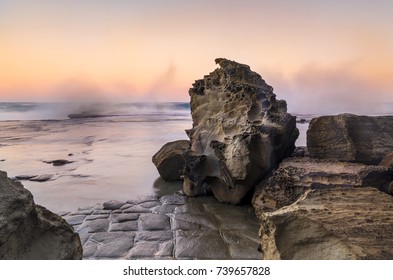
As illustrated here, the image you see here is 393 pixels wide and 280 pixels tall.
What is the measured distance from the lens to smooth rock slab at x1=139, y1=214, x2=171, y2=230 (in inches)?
104

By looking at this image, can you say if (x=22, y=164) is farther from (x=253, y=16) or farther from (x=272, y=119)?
(x=253, y=16)

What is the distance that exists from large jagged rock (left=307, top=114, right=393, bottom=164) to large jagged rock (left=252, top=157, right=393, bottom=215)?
234 mm

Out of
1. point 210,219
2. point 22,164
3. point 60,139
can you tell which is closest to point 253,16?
point 210,219

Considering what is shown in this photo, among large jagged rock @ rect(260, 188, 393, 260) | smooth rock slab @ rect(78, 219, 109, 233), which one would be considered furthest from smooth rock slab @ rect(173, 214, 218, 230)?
large jagged rock @ rect(260, 188, 393, 260)

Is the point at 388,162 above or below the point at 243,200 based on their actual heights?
above

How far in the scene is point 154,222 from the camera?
274 cm

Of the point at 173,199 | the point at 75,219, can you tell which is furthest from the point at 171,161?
the point at 75,219

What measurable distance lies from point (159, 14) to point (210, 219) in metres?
1.57

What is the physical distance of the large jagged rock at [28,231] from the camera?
137 cm

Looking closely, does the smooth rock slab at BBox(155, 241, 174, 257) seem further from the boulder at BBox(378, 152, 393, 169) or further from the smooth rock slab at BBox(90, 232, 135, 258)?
the boulder at BBox(378, 152, 393, 169)

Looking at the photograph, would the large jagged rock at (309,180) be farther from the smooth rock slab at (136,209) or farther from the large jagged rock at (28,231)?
the large jagged rock at (28,231)

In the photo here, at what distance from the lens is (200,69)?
11.5 ft

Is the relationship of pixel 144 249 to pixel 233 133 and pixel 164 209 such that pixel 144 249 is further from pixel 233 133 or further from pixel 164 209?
pixel 233 133

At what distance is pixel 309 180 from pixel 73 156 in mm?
3775
